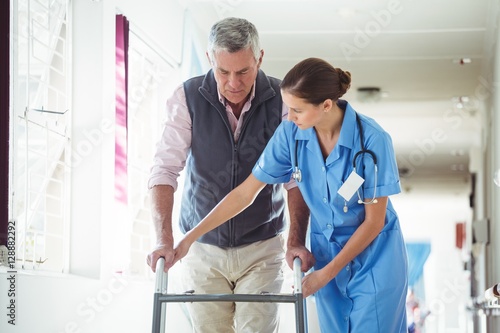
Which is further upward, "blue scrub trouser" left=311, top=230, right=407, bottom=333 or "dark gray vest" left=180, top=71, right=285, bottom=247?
"dark gray vest" left=180, top=71, right=285, bottom=247

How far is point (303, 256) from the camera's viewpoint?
7.72 feet

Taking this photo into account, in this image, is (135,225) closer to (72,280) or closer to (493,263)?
(72,280)

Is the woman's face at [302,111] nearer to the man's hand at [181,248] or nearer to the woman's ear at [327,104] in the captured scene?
the woman's ear at [327,104]

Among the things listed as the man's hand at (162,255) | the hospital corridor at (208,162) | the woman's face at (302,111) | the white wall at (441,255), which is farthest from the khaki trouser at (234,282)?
the white wall at (441,255)

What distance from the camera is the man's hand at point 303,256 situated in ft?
7.68

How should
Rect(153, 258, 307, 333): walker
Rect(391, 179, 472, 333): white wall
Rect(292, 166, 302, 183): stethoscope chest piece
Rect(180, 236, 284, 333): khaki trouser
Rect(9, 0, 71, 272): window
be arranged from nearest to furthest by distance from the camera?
Rect(153, 258, 307, 333): walker, Rect(292, 166, 302, 183): stethoscope chest piece, Rect(180, 236, 284, 333): khaki trouser, Rect(9, 0, 71, 272): window, Rect(391, 179, 472, 333): white wall

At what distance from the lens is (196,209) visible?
2.70m

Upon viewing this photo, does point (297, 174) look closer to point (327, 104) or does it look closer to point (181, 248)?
point (327, 104)

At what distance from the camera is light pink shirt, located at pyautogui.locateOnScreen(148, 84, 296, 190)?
2609mm

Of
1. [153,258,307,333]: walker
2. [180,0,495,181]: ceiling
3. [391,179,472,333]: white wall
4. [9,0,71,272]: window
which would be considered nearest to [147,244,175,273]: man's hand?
[153,258,307,333]: walker

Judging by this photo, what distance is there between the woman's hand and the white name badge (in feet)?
0.73

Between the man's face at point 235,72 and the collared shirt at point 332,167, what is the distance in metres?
0.21

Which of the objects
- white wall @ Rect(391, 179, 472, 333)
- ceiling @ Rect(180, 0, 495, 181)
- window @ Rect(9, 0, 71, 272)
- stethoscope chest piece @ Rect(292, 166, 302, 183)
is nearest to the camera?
stethoscope chest piece @ Rect(292, 166, 302, 183)

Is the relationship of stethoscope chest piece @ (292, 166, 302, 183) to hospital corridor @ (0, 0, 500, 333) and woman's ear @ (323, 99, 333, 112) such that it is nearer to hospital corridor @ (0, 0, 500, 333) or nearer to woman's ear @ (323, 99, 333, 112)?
hospital corridor @ (0, 0, 500, 333)
